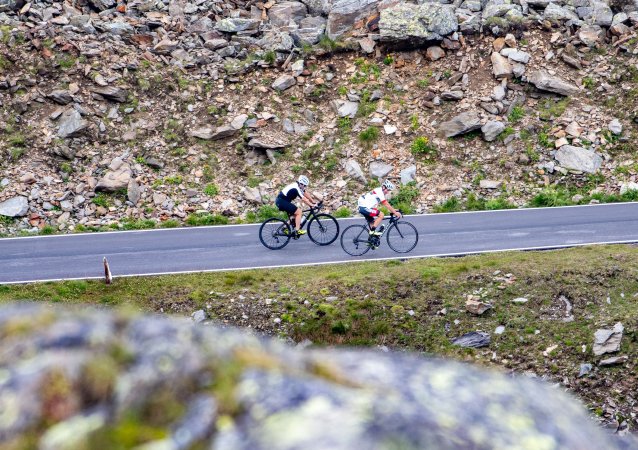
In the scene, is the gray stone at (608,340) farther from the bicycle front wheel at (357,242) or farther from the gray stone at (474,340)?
the bicycle front wheel at (357,242)

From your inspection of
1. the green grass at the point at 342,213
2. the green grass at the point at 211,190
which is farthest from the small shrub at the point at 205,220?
the green grass at the point at 342,213

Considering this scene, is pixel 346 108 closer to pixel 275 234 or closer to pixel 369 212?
pixel 275 234

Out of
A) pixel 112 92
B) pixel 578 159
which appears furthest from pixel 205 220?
pixel 578 159

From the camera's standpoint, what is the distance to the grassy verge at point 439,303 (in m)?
14.0

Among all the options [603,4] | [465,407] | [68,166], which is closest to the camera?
[465,407]

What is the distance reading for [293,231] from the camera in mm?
18656

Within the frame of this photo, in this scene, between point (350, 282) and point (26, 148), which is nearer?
point (350, 282)

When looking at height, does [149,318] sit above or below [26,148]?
below

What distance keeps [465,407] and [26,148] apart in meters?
23.7

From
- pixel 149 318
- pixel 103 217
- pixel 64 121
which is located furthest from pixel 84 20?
pixel 149 318

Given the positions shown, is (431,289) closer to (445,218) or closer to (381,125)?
(445,218)

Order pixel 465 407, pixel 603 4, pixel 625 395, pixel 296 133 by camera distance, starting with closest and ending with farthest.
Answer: pixel 465 407, pixel 625 395, pixel 296 133, pixel 603 4

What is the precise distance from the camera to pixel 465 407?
324 cm

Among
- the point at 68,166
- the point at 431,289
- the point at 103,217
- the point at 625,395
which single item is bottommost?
Answer: the point at 625,395
